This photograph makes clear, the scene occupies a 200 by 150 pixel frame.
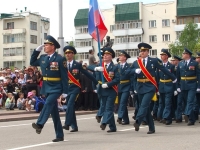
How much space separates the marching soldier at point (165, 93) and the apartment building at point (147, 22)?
2335 inches

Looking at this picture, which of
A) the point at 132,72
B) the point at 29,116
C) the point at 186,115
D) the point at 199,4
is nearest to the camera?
the point at 132,72

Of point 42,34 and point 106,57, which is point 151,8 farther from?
point 106,57

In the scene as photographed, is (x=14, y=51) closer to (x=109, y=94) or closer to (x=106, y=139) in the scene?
(x=109, y=94)

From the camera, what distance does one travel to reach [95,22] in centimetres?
1452

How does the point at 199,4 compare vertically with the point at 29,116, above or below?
above

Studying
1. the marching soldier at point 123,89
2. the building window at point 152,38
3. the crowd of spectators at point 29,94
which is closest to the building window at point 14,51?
the building window at point 152,38

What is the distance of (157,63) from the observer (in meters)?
12.0

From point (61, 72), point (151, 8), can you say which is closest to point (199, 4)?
point (151, 8)

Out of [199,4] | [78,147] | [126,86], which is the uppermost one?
[199,4]

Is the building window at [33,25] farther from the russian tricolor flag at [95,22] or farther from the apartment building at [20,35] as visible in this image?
the russian tricolor flag at [95,22]

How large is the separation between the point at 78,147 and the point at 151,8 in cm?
6956

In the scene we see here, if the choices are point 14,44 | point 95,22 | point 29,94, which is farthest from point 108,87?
point 14,44

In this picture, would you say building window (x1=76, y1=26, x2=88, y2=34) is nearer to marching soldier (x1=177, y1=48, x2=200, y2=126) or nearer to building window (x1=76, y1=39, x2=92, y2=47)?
building window (x1=76, y1=39, x2=92, y2=47)

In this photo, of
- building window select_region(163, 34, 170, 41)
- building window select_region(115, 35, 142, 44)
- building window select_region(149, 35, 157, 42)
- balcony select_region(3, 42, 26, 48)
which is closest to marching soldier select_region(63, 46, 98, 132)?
building window select_region(163, 34, 170, 41)
